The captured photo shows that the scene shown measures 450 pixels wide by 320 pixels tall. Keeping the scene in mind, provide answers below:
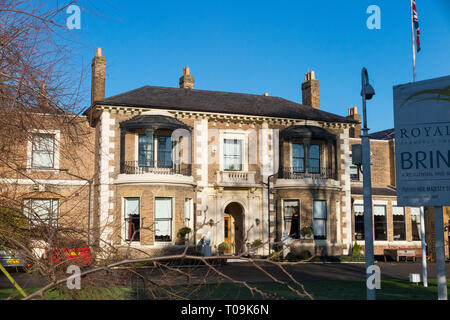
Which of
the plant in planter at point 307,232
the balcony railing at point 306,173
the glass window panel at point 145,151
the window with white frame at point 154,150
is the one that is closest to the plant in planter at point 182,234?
the window with white frame at point 154,150

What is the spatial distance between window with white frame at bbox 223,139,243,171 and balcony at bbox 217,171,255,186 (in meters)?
0.54

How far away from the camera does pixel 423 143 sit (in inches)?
513

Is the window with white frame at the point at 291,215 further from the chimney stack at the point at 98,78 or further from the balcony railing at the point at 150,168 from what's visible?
the chimney stack at the point at 98,78

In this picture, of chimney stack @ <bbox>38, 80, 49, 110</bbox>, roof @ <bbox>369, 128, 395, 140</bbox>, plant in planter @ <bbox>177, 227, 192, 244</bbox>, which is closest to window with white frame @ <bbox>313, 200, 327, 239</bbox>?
plant in planter @ <bbox>177, 227, 192, 244</bbox>

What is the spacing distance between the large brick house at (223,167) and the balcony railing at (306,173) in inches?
2.4

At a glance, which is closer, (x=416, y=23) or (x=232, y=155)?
(x=416, y=23)

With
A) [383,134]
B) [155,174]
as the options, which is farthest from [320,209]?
[383,134]

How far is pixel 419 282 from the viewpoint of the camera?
18.2m

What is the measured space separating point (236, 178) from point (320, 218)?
18.8ft

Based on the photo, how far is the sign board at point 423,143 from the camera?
41.9 ft

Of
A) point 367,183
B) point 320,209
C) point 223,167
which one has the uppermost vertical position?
point 223,167

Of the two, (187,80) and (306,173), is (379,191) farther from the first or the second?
(187,80)

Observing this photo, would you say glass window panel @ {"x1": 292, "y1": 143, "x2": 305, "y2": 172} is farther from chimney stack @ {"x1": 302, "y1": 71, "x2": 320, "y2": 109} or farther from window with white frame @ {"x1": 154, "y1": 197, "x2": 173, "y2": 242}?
window with white frame @ {"x1": 154, "y1": 197, "x2": 173, "y2": 242}

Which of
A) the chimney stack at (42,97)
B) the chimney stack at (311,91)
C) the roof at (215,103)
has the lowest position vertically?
the chimney stack at (42,97)
